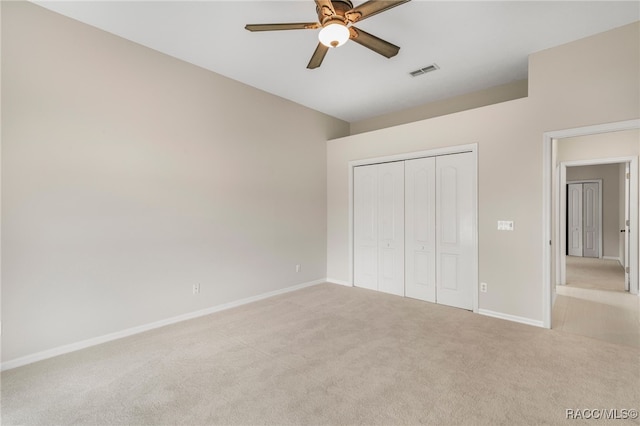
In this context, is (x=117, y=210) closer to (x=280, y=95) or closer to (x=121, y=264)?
(x=121, y=264)

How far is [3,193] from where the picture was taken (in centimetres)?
244

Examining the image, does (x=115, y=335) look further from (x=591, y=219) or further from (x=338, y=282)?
(x=591, y=219)

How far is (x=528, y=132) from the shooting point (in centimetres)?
339

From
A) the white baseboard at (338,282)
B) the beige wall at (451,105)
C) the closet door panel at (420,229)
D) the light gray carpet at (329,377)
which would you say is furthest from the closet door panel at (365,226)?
the light gray carpet at (329,377)

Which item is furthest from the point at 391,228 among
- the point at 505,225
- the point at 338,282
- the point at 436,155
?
the point at 505,225

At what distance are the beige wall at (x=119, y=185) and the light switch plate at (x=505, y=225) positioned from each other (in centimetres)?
311

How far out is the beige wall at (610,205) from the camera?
755 cm

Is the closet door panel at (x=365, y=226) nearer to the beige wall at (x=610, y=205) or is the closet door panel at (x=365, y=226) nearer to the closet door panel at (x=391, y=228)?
the closet door panel at (x=391, y=228)

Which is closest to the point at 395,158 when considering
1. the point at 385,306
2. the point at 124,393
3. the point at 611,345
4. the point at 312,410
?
the point at 385,306

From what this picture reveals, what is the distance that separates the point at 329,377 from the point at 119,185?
2.83 meters

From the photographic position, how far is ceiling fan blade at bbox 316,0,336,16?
1.98 m

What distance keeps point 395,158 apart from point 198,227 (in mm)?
3071

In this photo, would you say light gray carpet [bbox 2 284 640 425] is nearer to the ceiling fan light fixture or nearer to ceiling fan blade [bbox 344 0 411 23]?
the ceiling fan light fixture

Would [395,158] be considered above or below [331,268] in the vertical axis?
above
